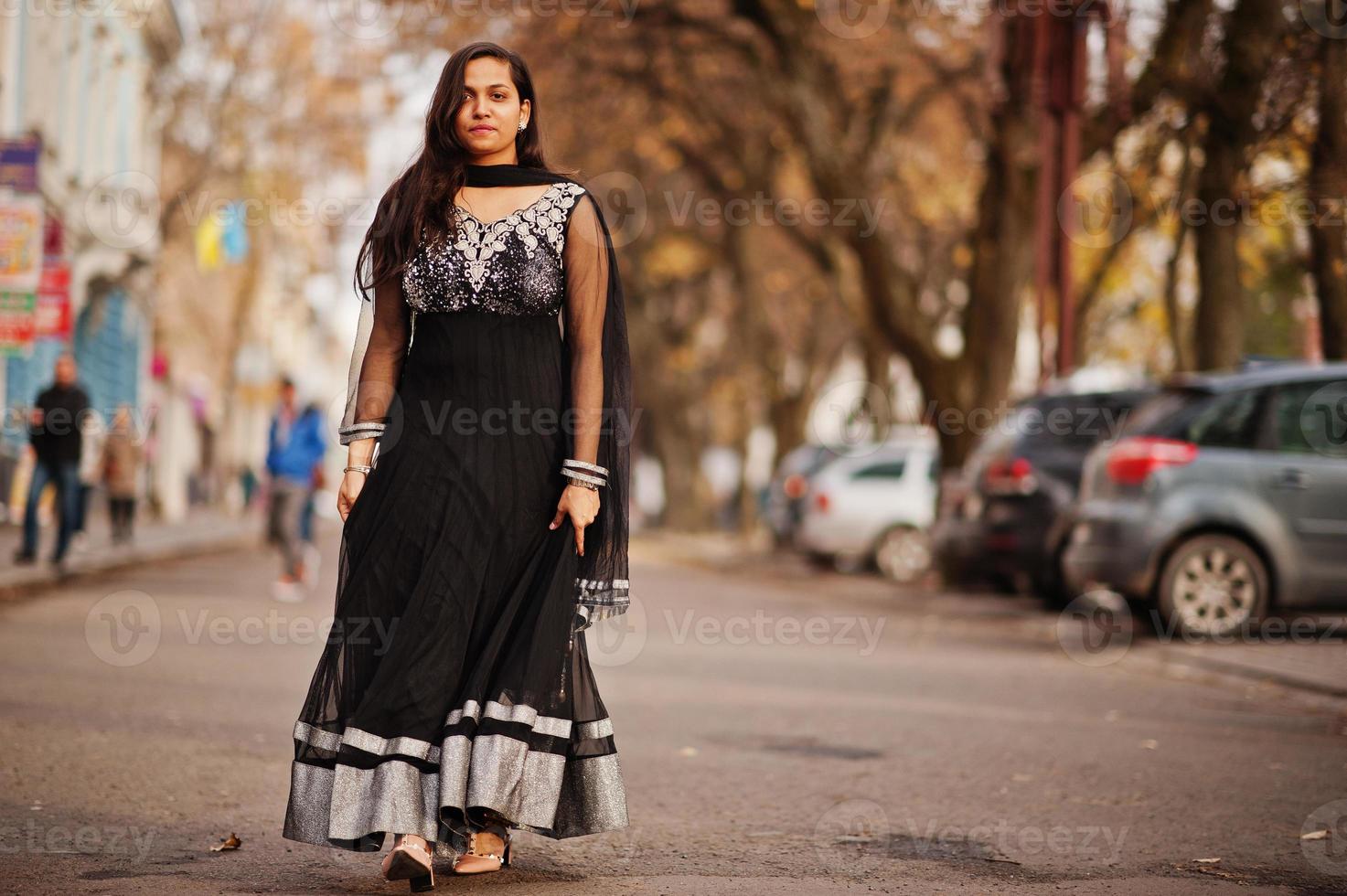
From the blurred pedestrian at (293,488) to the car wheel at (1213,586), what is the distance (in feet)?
24.9

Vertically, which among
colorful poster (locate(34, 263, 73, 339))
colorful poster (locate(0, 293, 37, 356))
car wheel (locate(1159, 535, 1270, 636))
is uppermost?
colorful poster (locate(34, 263, 73, 339))

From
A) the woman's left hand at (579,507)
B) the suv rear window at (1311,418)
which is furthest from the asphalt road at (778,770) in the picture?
the suv rear window at (1311,418)

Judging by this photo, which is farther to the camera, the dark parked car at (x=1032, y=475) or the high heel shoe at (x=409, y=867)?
the dark parked car at (x=1032, y=475)

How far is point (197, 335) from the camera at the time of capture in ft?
165

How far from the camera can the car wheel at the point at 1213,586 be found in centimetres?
1243

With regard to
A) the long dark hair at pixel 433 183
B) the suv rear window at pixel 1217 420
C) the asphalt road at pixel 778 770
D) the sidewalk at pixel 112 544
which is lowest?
the asphalt road at pixel 778 770

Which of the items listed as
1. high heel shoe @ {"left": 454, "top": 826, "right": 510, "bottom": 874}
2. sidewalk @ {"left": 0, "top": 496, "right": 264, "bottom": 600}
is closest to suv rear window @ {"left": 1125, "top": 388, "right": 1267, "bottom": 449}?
high heel shoe @ {"left": 454, "top": 826, "right": 510, "bottom": 874}

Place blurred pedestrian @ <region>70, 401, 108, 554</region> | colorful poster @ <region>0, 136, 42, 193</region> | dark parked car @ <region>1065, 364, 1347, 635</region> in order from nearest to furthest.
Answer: dark parked car @ <region>1065, 364, 1347, 635</region> < colorful poster @ <region>0, 136, 42, 193</region> < blurred pedestrian @ <region>70, 401, 108, 554</region>

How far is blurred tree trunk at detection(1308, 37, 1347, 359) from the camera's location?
14.4 m

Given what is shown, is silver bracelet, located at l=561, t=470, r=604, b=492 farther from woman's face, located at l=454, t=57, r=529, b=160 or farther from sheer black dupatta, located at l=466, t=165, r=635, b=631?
woman's face, located at l=454, t=57, r=529, b=160

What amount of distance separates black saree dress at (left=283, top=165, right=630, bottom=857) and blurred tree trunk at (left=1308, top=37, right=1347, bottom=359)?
10826 mm

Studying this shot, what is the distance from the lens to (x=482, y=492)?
4727 mm

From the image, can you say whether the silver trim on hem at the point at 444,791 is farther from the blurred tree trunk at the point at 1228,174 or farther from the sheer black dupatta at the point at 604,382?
the blurred tree trunk at the point at 1228,174

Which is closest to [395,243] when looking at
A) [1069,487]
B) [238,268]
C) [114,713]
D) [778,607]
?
[114,713]
